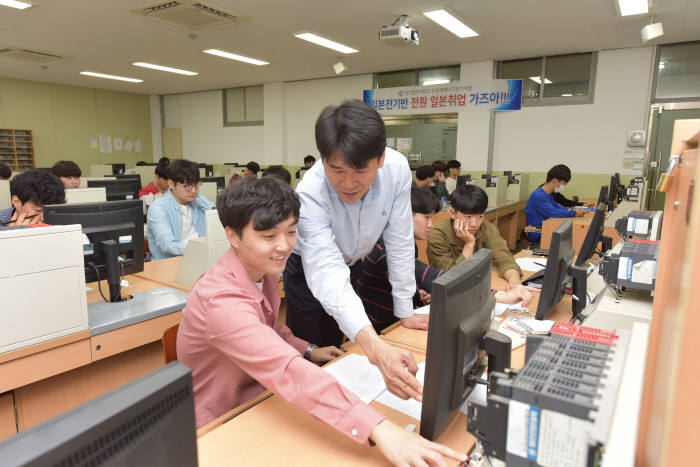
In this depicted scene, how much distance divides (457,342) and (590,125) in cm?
631

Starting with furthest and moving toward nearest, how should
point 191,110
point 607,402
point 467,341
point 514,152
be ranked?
point 191,110
point 514,152
point 467,341
point 607,402

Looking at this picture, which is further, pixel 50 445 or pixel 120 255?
pixel 120 255

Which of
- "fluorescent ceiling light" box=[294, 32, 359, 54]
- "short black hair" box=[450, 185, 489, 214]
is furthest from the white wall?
"short black hair" box=[450, 185, 489, 214]

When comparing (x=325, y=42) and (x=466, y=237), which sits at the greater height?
(x=325, y=42)

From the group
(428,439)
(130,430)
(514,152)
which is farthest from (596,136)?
(130,430)

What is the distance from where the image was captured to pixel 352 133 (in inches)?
48.0

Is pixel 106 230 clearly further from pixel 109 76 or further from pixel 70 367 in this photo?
pixel 109 76

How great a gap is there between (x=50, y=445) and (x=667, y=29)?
6.35 metres

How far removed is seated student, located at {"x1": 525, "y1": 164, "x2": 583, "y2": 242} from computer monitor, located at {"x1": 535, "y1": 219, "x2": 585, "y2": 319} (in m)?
3.38

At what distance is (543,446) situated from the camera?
57cm

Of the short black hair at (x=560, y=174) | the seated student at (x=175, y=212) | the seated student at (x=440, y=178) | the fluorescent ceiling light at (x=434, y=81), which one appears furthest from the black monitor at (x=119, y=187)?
the fluorescent ceiling light at (x=434, y=81)

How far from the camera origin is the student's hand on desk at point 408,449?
85 centimetres

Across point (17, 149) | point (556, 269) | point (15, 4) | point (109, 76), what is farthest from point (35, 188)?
point (17, 149)

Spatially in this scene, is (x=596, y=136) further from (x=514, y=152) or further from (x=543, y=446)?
(x=543, y=446)
